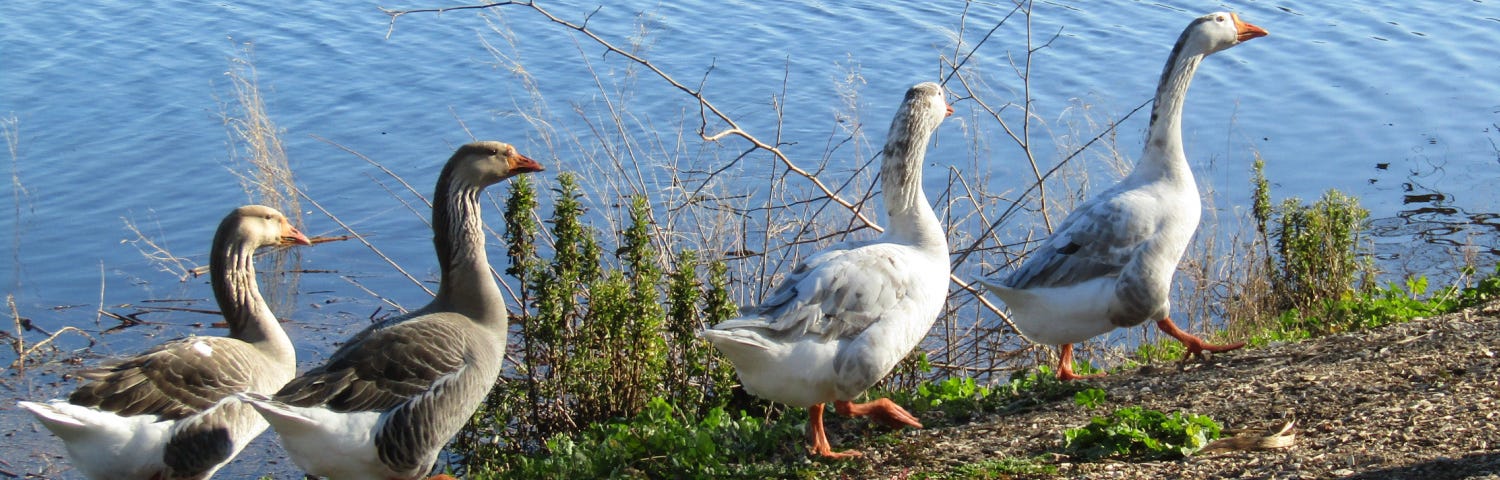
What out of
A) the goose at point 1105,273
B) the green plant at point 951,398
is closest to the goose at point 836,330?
the green plant at point 951,398

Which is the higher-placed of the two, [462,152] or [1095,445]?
[462,152]

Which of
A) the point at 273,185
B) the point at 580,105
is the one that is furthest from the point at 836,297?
the point at 580,105

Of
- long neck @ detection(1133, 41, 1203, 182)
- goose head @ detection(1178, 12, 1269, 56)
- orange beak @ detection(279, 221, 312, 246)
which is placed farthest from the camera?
goose head @ detection(1178, 12, 1269, 56)

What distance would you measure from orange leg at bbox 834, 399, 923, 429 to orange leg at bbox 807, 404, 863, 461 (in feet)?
0.45

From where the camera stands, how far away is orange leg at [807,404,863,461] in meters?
5.22

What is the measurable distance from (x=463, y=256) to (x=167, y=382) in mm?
1335

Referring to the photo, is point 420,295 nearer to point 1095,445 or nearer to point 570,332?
point 570,332

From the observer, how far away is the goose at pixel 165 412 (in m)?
5.58

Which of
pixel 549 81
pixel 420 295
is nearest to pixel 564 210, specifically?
pixel 420 295

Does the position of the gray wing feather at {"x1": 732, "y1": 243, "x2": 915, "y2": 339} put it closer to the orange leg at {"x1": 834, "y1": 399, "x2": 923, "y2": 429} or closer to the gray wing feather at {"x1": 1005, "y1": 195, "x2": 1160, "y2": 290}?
the orange leg at {"x1": 834, "y1": 399, "x2": 923, "y2": 429}

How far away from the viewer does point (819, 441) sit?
5.29 m

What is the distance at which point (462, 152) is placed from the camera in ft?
19.6

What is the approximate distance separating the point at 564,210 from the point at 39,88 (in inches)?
319

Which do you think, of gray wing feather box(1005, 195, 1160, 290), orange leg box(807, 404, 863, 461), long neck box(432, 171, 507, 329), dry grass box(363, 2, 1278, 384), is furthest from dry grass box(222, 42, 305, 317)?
gray wing feather box(1005, 195, 1160, 290)
